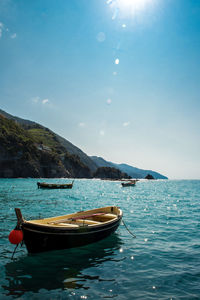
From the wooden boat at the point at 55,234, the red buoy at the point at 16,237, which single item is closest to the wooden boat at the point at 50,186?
the wooden boat at the point at 55,234

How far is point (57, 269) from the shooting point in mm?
8695

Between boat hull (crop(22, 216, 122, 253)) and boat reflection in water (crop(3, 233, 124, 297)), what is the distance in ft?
1.28

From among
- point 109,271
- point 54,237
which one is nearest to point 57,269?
point 54,237

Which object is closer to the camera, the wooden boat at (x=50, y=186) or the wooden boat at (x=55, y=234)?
the wooden boat at (x=55, y=234)

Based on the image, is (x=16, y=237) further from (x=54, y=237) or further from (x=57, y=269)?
(x=57, y=269)

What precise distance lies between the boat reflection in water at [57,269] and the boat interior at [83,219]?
1479 millimetres

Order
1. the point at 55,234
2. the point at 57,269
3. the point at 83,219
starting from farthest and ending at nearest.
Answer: the point at 83,219
the point at 55,234
the point at 57,269

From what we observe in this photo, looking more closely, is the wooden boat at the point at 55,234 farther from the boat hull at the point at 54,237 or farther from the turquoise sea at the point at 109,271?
the turquoise sea at the point at 109,271

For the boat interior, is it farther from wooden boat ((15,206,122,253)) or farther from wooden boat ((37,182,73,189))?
wooden boat ((37,182,73,189))

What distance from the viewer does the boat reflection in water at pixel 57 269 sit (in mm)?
7332

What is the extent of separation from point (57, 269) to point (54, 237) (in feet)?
5.37

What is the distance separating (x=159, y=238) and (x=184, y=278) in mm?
5625

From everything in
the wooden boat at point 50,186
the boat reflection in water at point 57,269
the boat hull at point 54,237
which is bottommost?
the wooden boat at point 50,186

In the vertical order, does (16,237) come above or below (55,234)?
above
